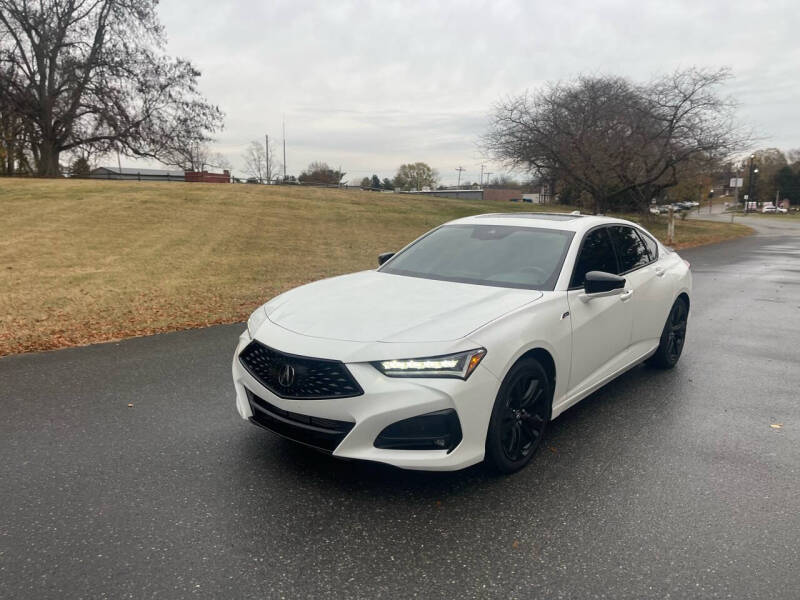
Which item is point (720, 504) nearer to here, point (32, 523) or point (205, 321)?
point (32, 523)

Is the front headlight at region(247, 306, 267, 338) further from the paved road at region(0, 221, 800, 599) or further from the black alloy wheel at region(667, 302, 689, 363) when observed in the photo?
the black alloy wheel at region(667, 302, 689, 363)

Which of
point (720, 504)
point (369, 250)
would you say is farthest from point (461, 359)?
point (369, 250)

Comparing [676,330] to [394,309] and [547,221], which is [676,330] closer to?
[547,221]

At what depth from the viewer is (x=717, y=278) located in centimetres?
1247

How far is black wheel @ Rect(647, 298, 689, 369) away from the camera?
5380mm

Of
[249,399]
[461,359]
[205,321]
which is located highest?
[461,359]

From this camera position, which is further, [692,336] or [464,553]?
[692,336]

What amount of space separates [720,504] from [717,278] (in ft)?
35.6

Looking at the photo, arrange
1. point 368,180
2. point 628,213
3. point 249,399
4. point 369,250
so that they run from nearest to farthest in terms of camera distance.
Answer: point 249,399
point 369,250
point 628,213
point 368,180

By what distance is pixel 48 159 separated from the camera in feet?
116

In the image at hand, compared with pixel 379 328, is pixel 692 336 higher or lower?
lower

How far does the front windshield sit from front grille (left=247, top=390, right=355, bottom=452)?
5.21 ft

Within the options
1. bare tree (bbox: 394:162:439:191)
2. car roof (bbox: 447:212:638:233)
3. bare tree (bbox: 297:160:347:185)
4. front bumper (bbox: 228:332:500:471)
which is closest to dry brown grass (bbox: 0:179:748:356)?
car roof (bbox: 447:212:638:233)

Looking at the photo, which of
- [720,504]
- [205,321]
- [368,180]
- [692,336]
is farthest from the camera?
[368,180]
